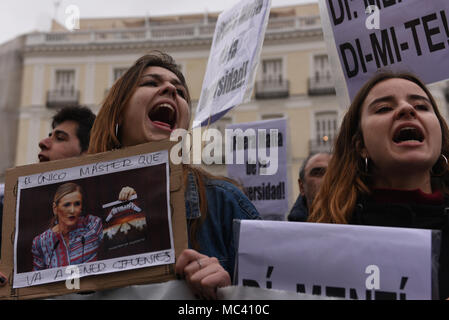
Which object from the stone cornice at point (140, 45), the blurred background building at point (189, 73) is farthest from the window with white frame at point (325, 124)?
the stone cornice at point (140, 45)

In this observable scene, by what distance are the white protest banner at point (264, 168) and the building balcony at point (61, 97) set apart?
17.3 metres

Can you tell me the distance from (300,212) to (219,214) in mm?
1848

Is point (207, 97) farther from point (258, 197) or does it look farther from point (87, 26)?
point (87, 26)

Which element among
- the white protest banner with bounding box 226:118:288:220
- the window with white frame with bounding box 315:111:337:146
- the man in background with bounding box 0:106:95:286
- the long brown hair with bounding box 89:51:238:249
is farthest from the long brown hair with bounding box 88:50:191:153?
the window with white frame with bounding box 315:111:337:146

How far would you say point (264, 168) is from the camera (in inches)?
163

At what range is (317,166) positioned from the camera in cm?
341

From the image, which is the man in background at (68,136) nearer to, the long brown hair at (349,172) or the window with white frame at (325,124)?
the long brown hair at (349,172)

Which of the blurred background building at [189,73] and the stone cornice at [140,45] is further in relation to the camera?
the stone cornice at [140,45]

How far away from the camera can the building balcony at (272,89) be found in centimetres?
1970

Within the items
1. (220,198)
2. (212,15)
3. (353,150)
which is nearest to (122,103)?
(220,198)

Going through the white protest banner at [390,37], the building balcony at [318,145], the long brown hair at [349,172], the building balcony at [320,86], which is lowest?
the long brown hair at [349,172]

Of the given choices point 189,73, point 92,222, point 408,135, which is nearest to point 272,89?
point 189,73

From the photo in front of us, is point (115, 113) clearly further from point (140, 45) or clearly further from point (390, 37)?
point (140, 45)

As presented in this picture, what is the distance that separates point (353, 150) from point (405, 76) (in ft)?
0.91
